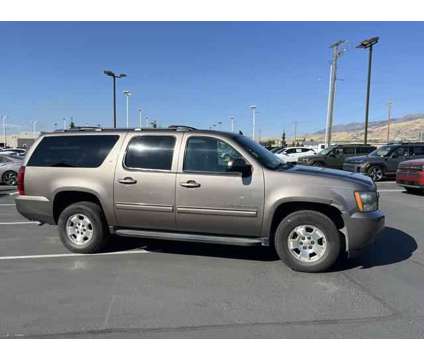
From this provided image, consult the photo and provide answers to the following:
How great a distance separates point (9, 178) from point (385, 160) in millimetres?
16287

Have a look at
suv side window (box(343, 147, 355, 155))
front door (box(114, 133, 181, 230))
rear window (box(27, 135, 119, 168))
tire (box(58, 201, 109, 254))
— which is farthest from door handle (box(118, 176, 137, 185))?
suv side window (box(343, 147, 355, 155))

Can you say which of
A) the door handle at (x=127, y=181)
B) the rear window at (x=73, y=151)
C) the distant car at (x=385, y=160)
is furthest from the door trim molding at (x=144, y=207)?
the distant car at (x=385, y=160)

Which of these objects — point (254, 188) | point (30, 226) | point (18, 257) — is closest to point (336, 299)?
point (254, 188)

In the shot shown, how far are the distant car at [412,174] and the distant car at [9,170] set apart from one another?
48.2ft

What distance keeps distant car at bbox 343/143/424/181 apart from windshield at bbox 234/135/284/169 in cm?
1237

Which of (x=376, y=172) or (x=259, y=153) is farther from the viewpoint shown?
(x=376, y=172)

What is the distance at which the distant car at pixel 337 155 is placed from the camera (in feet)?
71.5

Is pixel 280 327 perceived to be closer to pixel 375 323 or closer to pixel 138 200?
pixel 375 323

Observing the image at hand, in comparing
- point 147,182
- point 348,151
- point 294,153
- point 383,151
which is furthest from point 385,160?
point 147,182

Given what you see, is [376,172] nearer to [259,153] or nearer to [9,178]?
[259,153]

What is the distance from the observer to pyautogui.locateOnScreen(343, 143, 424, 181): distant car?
16859 mm

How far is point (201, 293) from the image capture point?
14.3 feet

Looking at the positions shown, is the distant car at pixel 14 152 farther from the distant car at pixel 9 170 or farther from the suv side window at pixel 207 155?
the suv side window at pixel 207 155

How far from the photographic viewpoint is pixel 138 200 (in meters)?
5.43
